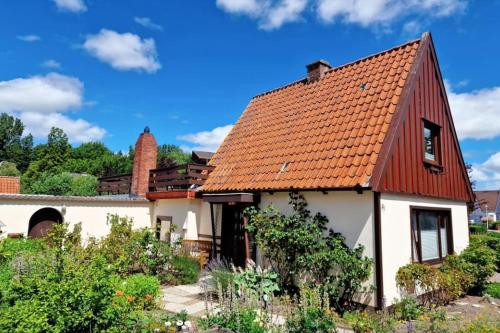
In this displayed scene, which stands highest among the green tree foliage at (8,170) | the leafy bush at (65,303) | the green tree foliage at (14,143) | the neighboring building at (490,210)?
the green tree foliage at (14,143)

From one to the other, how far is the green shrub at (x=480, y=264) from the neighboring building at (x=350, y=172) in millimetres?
816

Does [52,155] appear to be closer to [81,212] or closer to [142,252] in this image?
[81,212]

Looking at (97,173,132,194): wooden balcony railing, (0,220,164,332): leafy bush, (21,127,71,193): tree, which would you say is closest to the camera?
(0,220,164,332): leafy bush

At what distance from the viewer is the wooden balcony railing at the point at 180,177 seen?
1378 cm

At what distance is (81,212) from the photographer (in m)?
14.3

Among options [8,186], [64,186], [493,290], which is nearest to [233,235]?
[493,290]

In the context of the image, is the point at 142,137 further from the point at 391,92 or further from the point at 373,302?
the point at 373,302

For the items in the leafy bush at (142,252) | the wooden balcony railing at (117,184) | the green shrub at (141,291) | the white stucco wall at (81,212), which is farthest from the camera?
the wooden balcony railing at (117,184)

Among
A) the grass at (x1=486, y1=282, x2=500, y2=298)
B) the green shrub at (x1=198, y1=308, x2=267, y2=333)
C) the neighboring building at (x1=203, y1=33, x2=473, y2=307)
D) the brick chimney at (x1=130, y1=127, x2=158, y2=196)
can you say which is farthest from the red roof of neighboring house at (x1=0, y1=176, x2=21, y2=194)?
the grass at (x1=486, y1=282, x2=500, y2=298)

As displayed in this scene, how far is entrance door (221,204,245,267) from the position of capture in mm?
12134

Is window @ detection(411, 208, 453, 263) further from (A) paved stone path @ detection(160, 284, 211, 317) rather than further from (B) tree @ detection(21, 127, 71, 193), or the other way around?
(B) tree @ detection(21, 127, 71, 193)

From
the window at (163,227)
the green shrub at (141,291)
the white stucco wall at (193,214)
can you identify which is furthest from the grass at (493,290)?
the window at (163,227)

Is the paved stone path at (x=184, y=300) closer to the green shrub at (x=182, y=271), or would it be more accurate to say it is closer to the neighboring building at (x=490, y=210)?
the green shrub at (x=182, y=271)

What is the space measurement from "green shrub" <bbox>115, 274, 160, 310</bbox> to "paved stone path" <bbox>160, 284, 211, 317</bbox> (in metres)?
0.49
